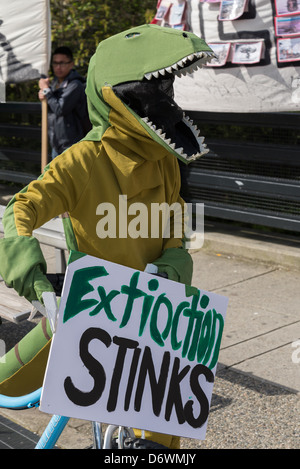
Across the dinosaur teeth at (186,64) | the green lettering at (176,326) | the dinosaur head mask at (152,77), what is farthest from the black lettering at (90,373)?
the dinosaur teeth at (186,64)

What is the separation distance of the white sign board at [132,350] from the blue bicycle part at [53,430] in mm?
295

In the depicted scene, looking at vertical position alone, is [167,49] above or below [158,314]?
above

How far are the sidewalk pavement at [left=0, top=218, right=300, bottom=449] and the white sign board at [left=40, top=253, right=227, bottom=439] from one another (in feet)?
4.52

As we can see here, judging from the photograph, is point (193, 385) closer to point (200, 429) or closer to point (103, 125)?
point (200, 429)

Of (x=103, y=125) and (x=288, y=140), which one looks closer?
(x=103, y=125)

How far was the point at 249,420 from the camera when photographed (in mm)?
4172

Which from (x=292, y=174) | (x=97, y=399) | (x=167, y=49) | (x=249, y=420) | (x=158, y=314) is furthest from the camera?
(x=292, y=174)

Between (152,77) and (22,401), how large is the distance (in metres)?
1.40

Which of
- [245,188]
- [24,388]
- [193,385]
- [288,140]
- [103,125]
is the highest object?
[103,125]

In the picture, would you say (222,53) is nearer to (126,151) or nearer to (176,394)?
(126,151)

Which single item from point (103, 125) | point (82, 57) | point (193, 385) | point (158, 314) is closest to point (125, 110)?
point (103, 125)

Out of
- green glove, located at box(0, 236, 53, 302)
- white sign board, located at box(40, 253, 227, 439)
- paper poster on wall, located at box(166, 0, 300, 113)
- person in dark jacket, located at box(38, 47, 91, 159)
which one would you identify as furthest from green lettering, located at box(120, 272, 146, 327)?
person in dark jacket, located at box(38, 47, 91, 159)

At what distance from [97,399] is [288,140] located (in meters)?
5.37

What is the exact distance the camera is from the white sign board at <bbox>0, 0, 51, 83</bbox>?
7.43 m
